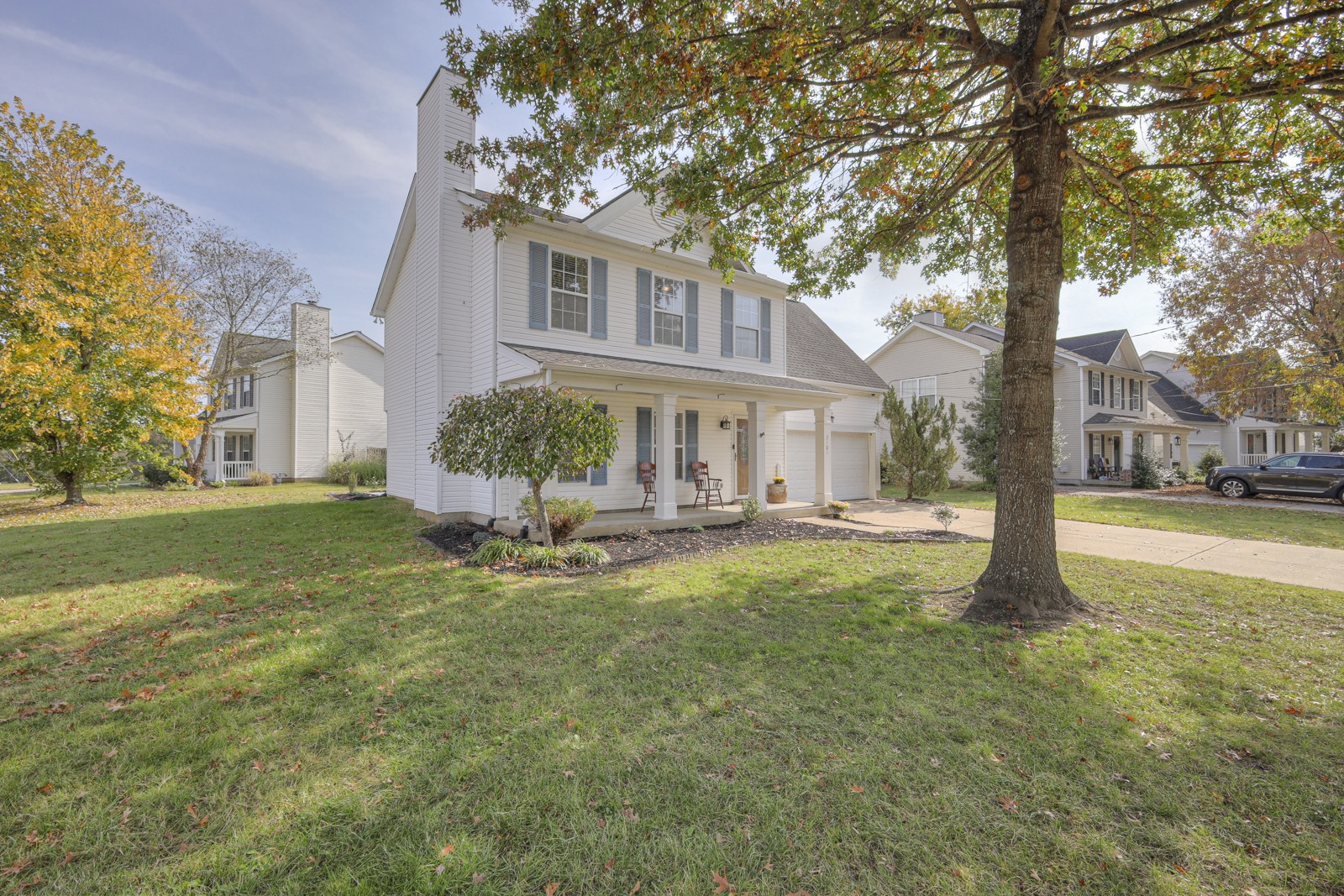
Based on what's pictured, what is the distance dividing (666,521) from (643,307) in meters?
5.06

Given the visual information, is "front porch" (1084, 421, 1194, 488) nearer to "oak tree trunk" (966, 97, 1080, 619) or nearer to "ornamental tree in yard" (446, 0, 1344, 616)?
"ornamental tree in yard" (446, 0, 1344, 616)

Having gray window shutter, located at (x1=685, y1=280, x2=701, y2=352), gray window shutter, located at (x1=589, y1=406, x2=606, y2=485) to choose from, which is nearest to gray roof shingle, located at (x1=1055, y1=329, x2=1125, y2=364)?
gray window shutter, located at (x1=685, y1=280, x2=701, y2=352)

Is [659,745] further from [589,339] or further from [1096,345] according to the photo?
[1096,345]

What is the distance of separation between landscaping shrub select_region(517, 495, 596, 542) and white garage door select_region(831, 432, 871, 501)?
10.4 meters

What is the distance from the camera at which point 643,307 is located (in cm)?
1231

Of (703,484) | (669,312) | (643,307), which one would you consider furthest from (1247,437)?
(643,307)

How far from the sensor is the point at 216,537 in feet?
32.2

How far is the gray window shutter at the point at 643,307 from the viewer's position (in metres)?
12.2

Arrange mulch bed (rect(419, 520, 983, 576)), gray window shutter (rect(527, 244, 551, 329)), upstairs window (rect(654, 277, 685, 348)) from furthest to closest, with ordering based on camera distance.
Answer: upstairs window (rect(654, 277, 685, 348)), gray window shutter (rect(527, 244, 551, 329)), mulch bed (rect(419, 520, 983, 576))

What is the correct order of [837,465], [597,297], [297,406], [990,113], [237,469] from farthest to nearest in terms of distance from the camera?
1. [237,469]
2. [297,406]
3. [837,465]
4. [597,297]
5. [990,113]

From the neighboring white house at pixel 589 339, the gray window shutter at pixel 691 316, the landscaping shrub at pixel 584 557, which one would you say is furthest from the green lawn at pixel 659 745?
the gray window shutter at pixel 691 316

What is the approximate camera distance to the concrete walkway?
750 centimetres

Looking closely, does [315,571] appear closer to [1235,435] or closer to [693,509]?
[693,509]

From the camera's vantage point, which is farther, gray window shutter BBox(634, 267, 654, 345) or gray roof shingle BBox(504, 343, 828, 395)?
gray window shutter BBox(634, 267, 654, 345)
